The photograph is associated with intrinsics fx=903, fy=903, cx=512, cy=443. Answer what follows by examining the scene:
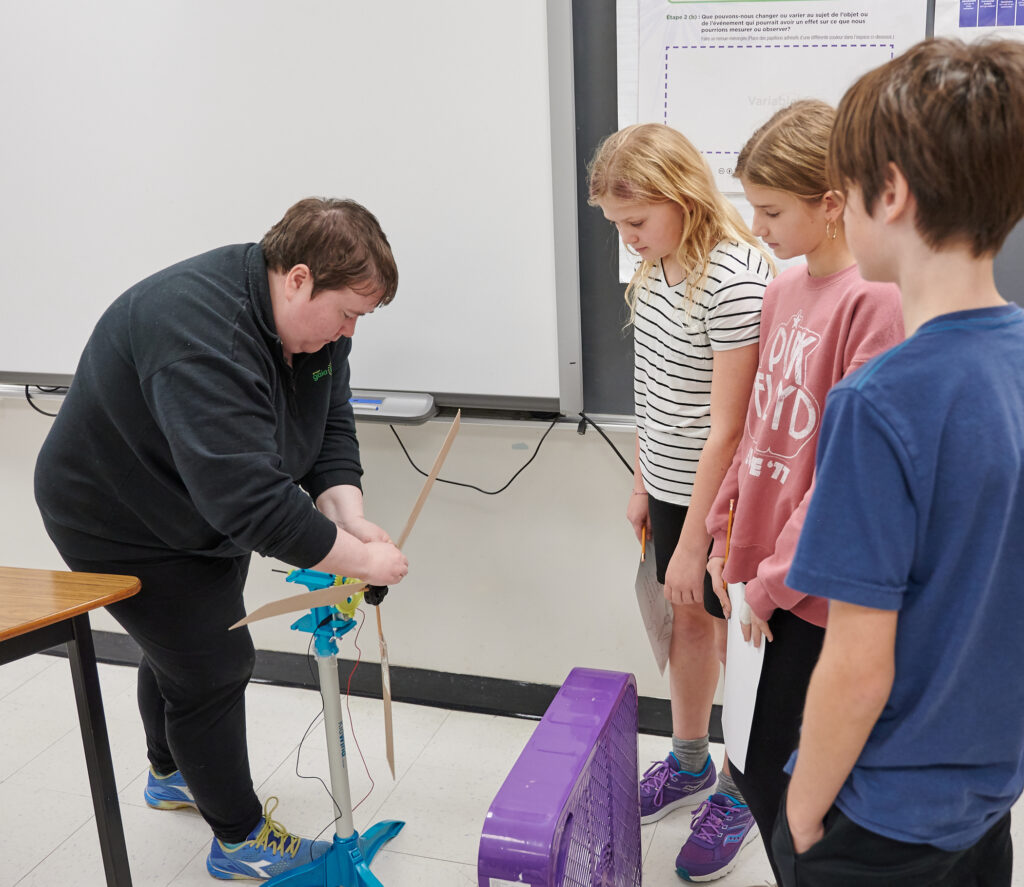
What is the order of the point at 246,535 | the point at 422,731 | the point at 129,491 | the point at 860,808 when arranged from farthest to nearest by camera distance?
1. the point at 422,731
2. the point at 129,491
3. the point at 246,535
4. the point at 860,808

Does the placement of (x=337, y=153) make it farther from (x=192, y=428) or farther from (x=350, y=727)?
(x=350, y=727)

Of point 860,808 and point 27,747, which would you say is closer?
point 860,808

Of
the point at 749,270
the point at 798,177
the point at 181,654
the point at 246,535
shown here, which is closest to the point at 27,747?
the point at 181,654

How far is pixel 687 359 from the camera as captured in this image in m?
1.50

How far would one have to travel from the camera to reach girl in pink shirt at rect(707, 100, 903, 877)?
3.70ft

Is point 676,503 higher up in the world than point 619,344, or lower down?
lower down

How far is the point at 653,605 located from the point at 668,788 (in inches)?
16.1

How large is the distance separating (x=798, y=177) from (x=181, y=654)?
1274 mm

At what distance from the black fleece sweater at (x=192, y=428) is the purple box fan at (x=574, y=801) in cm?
47

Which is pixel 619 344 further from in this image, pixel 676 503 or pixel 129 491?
pixel 129 491

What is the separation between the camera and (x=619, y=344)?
1.98 metres

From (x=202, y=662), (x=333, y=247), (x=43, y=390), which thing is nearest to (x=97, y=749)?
(x=202, y=662)

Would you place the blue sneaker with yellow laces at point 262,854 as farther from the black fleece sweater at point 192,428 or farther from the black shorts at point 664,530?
the black shorts at point 664,530

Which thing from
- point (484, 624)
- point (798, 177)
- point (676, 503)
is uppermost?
point (798, 177)
